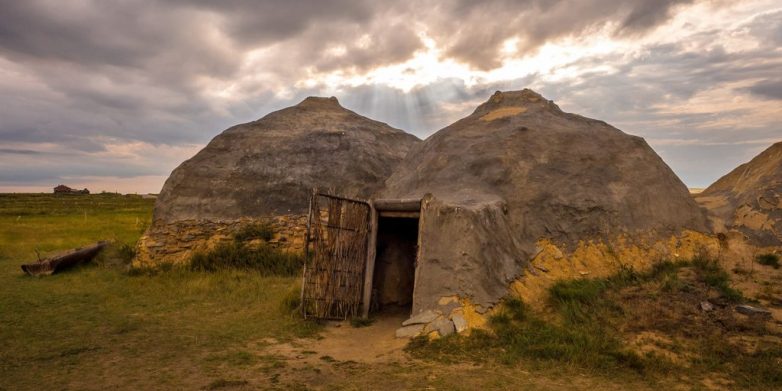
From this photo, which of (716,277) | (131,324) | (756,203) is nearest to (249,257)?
(131,324)

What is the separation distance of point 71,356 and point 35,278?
7220 mm

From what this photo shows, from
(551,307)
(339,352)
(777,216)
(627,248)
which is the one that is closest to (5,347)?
(339,352)

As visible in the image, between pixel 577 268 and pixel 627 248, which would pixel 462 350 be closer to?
pixel 577 268

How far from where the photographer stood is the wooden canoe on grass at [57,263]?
12484 millimetres

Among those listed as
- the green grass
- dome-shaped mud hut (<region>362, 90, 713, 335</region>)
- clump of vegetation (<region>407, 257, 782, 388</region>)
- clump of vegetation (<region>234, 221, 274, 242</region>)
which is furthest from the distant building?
clump of vegetation (<region>407, 257, 782, 388</region>)

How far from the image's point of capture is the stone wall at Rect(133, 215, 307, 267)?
41.2 ft

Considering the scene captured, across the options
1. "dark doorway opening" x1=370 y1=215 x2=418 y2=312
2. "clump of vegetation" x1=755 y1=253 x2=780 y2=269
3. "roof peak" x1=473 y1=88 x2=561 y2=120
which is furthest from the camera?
"roof peak" x1=473 y1=88 x2=561 y2=120

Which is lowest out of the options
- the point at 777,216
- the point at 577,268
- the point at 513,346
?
the point at 513,346

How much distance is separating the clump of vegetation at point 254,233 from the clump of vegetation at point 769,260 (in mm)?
10454

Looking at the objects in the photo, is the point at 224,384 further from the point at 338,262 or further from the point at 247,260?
the point at 247,260

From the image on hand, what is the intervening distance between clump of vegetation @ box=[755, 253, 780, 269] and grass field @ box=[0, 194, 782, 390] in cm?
21

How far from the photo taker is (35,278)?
12.2 meters

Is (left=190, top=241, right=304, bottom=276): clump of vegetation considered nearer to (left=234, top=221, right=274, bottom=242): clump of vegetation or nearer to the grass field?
(left=234, top=221, right=274, bottom=242): clump of vegetation

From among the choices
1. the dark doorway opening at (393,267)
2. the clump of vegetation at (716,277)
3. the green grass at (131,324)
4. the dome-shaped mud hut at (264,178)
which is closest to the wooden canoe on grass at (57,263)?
the green grass at (131,324)
